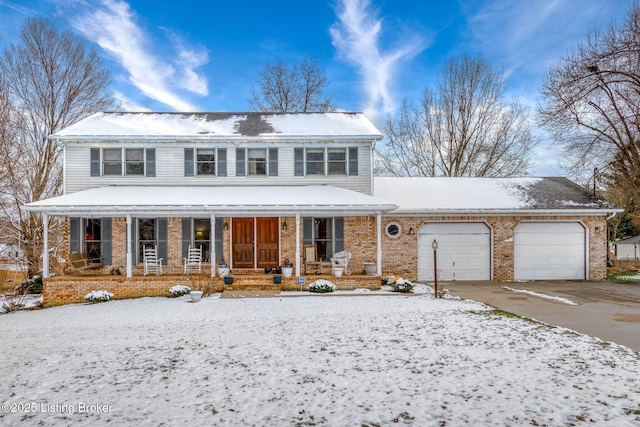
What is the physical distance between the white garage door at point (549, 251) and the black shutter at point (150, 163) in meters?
14.1

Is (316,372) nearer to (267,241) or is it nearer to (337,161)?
(267,241)

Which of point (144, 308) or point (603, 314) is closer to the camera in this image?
point (603, 314)

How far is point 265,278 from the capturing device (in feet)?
41.7

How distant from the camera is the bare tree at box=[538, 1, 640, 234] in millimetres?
16047

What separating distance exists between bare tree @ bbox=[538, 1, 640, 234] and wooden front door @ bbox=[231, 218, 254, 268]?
15.1 meters

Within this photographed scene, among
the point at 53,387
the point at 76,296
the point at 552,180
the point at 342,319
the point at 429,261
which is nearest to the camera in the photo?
the point at 53,387

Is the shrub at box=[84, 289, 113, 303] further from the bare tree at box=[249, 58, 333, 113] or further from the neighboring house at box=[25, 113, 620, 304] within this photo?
the bare tree at box=[249, 58, 333, 113]

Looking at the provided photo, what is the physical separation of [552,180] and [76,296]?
19.7 meters

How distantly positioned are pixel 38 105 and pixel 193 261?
41.4 feet

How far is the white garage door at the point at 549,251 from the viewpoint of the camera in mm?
14836

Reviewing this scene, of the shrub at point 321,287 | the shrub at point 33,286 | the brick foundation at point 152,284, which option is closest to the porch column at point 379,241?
the brick foundation at point 152,284

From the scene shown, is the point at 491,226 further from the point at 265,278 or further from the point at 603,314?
the point at 265,278

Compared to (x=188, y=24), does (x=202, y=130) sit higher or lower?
lower

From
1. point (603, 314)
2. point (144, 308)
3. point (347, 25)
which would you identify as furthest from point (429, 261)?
point (347, 25)
